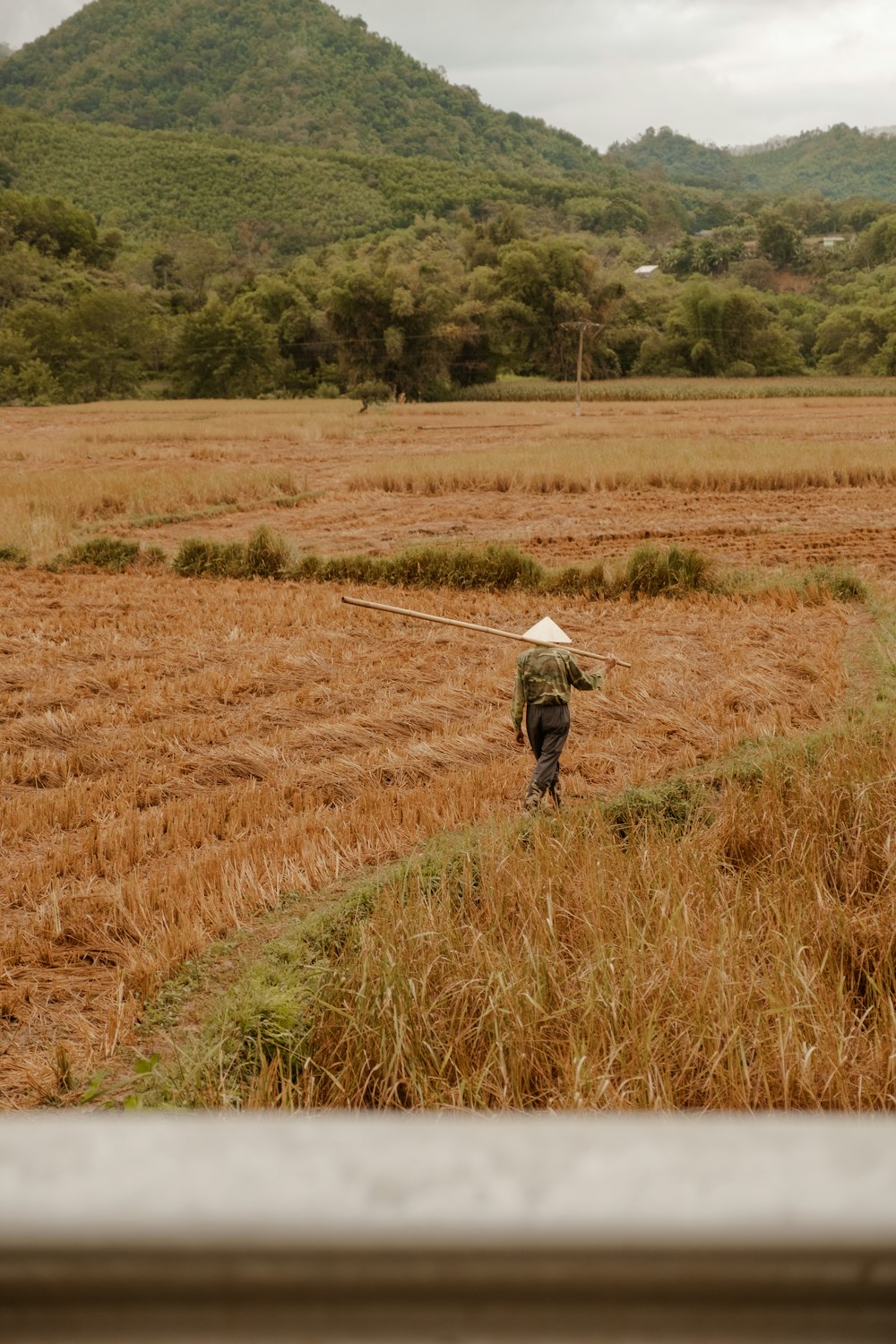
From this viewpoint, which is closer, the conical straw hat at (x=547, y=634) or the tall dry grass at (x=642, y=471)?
the conical straw hat at (x=547, y=634)

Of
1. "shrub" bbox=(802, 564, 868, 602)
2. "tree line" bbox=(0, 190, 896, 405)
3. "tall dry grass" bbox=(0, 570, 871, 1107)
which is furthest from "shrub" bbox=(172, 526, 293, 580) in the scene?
"tree line" bbox=(0, 190, 896, 405)

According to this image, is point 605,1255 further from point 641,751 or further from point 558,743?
point 641,751

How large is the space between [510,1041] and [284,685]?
6.91 metres

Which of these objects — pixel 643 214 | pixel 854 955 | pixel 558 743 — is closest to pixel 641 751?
pixel 558 743

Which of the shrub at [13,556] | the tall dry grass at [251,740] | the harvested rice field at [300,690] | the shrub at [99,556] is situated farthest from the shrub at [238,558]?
the shrub at [13,556]

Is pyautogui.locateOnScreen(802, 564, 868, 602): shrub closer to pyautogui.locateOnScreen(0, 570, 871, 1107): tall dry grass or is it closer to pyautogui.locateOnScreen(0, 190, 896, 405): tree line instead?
pyautogui.locateOnScreen(0, 570, 871, 1107): tall dry grass

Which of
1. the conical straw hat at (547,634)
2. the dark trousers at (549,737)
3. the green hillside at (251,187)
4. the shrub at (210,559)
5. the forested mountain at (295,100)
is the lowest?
the dark trousers at (549,737)

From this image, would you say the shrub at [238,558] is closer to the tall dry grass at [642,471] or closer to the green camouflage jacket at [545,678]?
the tall dry grass at [642,471]

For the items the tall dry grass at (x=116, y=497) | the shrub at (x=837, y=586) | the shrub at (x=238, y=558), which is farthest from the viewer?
the tall dry grass at (x=116, y=497)

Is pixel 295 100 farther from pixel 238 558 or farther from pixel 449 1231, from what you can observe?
pixel 449 1231

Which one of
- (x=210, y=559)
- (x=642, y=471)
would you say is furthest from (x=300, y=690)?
(x=642, y=471)

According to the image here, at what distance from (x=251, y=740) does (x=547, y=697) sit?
115 inches

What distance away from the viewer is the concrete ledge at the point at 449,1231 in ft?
1.76

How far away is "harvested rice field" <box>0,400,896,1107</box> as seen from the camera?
5480 millimetres
